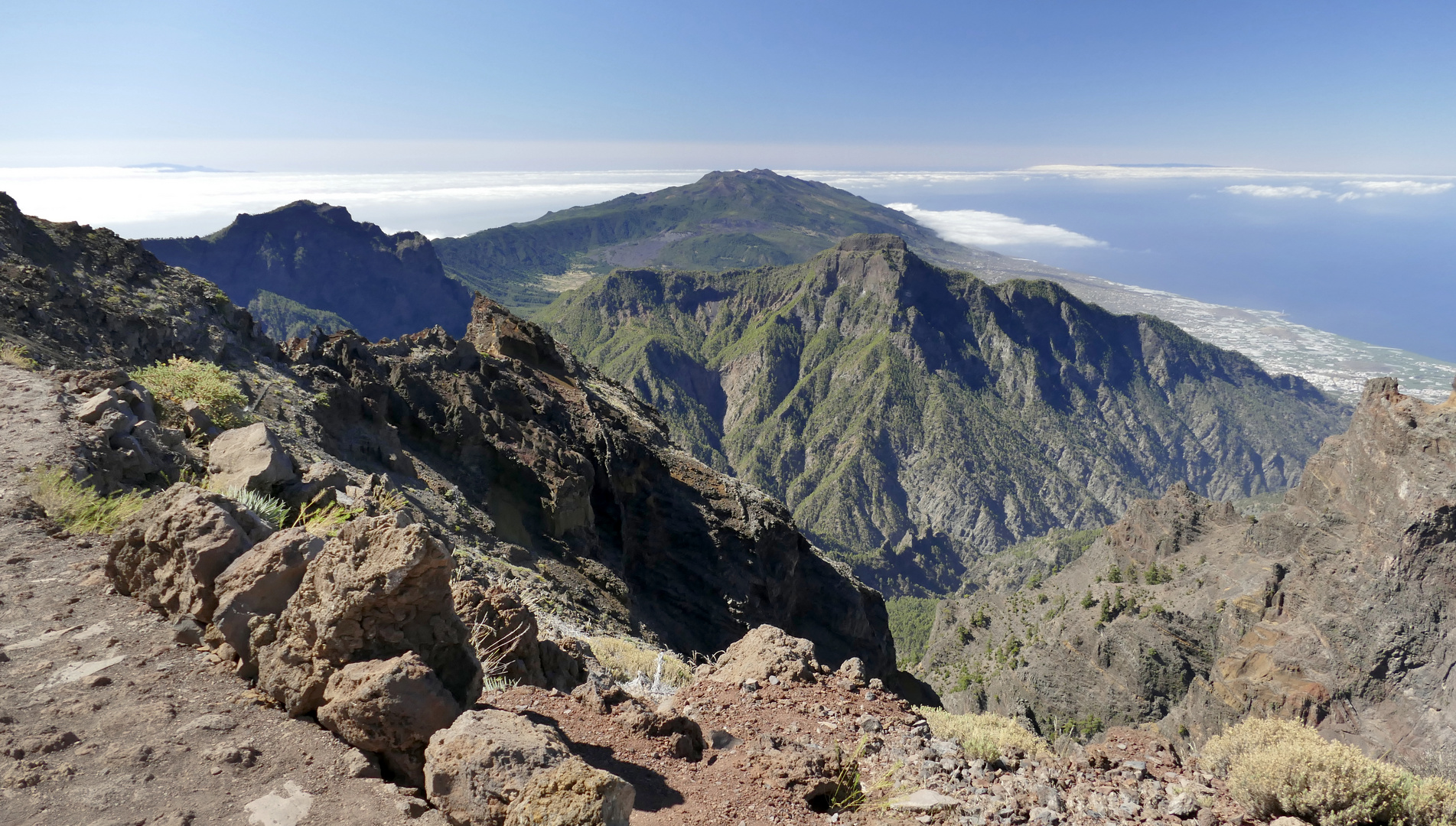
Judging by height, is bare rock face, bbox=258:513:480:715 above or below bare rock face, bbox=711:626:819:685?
above

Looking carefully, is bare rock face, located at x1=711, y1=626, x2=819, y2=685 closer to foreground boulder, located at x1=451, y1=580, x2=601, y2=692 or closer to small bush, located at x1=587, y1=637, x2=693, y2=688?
small bush, located at x1=587, y1=637, x2=693, y2=688

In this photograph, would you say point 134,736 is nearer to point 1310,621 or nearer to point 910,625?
point 1310,621

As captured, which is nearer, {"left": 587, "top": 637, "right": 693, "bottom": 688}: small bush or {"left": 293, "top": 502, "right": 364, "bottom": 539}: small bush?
{"left": 293, "top": 502, "right": 364, "bottom": 539}: small bush

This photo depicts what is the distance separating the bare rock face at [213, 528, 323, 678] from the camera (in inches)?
192

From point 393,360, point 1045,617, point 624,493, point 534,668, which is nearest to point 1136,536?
point 1045,617

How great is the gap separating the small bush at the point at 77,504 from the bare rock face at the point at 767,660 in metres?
6.73

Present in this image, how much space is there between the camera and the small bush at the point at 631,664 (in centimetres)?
1034

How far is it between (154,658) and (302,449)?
39.1 feet

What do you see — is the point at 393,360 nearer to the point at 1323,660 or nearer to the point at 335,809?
the point at 335,809

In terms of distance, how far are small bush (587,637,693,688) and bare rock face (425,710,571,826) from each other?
5814 mm

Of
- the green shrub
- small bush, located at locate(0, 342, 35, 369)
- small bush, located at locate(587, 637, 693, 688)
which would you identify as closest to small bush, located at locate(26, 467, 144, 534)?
small bush, located at locate(587, 637, 693, 688)

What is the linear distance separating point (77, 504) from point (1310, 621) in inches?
2389


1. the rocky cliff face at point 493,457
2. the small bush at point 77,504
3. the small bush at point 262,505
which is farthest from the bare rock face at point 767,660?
the small bush at point 77,504

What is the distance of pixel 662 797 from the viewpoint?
5.23 m
